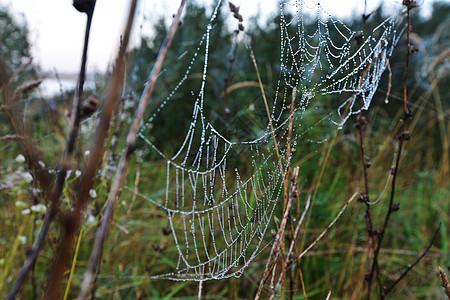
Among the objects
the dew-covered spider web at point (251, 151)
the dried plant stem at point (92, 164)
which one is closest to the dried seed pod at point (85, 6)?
the dried plant stem at point (92, 164)

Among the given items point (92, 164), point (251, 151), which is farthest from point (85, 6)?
point (251, 151)

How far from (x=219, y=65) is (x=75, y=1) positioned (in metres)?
4.41

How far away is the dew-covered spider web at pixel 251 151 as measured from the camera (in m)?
1.33

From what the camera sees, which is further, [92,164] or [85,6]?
[85,6]

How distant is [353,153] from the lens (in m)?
2.94

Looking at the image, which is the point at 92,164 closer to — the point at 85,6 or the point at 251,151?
the point at 85,6

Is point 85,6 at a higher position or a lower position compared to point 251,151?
lower

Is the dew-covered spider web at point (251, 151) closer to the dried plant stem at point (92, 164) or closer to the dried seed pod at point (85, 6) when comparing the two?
the dried seed pod at point (85, 6)

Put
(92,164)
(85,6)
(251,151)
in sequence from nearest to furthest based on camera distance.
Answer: (92,164)
(85,6)
(251,151)

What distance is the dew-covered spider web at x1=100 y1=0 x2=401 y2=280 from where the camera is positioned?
1.33 meters

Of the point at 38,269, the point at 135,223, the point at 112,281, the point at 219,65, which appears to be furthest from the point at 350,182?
the point at 219,65

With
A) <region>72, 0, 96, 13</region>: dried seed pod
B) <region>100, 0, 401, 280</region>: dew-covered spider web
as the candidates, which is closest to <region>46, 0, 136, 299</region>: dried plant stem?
<region>72, 0, 96, 13</region>: dried seed pod

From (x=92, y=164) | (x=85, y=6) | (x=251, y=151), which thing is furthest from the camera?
(x=251, y=151)

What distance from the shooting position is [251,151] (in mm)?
1855
